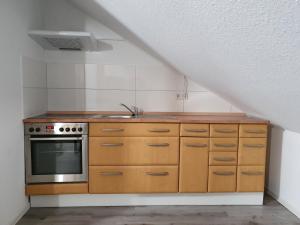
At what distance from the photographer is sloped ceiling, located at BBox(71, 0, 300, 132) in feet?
2.78

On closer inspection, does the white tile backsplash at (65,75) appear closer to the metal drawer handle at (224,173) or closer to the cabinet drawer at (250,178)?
the metal drawer handle at (224,173)

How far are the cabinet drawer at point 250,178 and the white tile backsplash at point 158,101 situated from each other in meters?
1.11

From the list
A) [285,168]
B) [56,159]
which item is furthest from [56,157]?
[285,168]

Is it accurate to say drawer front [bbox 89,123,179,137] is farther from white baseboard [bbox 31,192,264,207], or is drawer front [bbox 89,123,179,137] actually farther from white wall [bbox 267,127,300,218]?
white wall [bbox 267,127,300,218]

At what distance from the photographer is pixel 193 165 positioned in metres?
2.53

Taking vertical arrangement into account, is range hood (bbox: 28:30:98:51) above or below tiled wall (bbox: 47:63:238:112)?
above

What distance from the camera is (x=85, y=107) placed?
3.05 m

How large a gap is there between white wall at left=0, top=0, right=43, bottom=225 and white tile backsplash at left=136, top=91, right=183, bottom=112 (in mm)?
1391

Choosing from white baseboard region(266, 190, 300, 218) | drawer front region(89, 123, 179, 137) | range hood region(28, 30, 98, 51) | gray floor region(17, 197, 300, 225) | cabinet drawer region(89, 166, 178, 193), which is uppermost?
range hood region(28, 30, 98, 51)

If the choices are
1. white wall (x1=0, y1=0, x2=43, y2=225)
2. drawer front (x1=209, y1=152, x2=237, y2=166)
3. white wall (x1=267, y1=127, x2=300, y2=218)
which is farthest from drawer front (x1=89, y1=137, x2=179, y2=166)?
white wall (x1=267, y1=127, x2=300, y2=218)

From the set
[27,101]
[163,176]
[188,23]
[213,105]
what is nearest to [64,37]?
[27,101]

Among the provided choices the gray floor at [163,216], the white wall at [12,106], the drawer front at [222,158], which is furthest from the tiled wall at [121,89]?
the gray floor at [163,216]

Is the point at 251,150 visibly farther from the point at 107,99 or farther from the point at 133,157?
the point at 107,99

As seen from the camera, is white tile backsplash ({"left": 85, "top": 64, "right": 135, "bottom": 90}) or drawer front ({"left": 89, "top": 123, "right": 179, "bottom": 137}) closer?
drawer front ({"left": 89, "top": 123, "right": 179, "bottom": 137})
